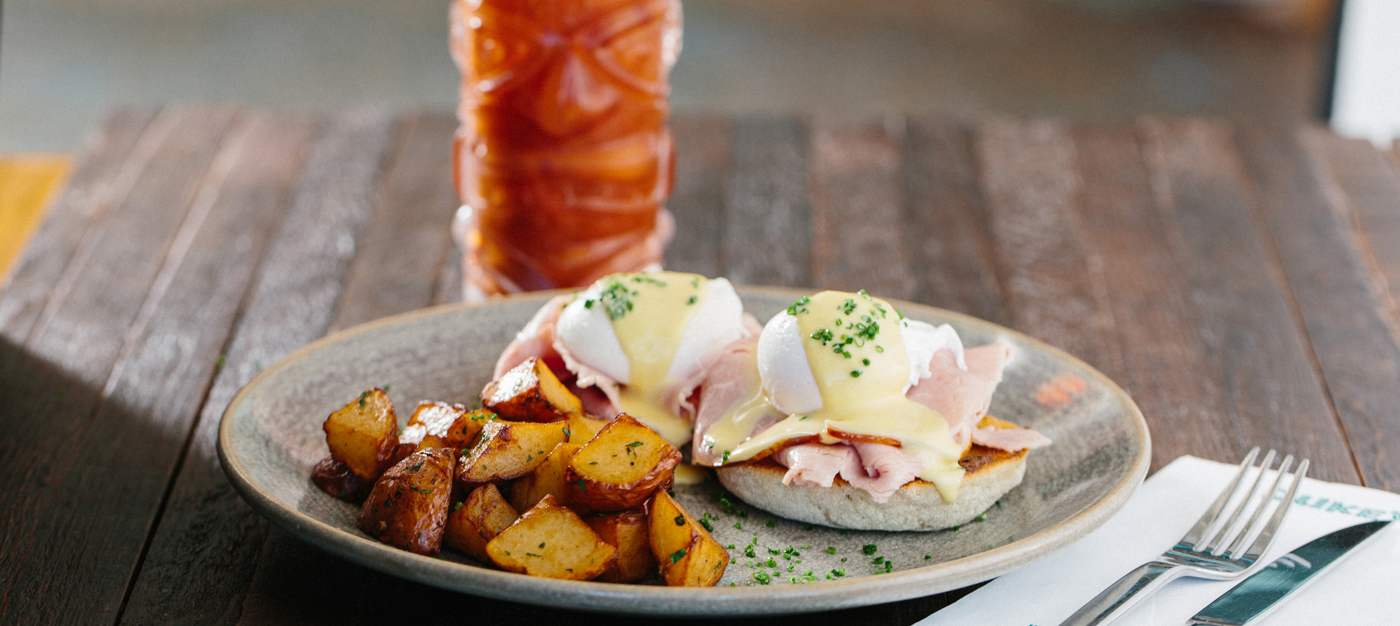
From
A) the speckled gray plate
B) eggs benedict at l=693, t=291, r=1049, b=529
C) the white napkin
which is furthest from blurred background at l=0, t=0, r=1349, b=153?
eggs benedict at l=693, t=291, r=1049, b=529

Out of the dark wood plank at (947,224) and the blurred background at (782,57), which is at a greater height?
the dark wood plank at (947,224)

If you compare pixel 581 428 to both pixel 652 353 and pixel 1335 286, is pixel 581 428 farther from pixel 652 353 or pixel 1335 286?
pixel 1335 286

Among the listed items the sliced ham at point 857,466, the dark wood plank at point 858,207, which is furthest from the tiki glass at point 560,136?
the sliced ham at point 857,466

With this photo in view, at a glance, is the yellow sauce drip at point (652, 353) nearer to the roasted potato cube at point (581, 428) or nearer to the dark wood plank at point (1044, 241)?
the roasted potato cube at point (581, 428)

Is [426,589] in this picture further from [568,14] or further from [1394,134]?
[1394,134]

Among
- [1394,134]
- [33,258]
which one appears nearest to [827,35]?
[1394,134]

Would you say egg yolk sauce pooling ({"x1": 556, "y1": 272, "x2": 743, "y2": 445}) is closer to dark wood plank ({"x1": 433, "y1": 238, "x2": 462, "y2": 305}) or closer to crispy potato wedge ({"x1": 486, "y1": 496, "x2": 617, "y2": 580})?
crispy potato wedge ({"x1": 486, "y1": 496, "x2": 617, "y2": 580})
